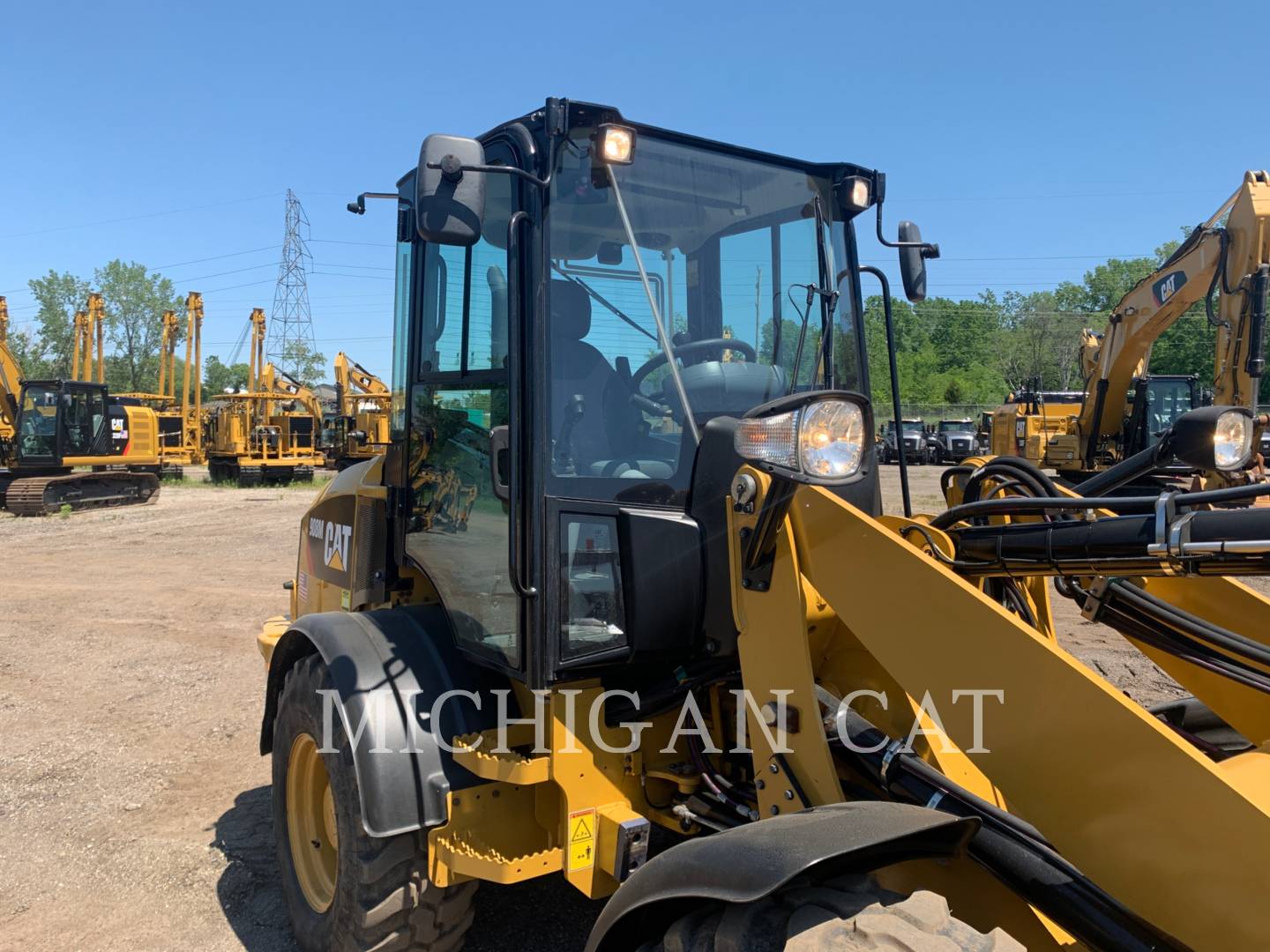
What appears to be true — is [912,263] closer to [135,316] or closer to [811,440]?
[811,440]

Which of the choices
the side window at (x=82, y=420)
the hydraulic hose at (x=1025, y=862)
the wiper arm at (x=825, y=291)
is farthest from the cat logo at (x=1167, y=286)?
the side window at (x=82, y=420)

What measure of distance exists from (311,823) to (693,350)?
7.07 feet

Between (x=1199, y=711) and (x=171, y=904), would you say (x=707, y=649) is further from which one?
(x=171, y=904)

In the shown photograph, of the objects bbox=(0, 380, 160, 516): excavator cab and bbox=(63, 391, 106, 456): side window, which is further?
bbox=(63, 391, 106, 456): side window

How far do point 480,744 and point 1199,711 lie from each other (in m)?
2.14

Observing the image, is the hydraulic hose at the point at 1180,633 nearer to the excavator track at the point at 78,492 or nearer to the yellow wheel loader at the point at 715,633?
the yellow wheel loader at the point at 715,633

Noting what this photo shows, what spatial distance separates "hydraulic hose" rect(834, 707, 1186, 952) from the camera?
5.49 feet

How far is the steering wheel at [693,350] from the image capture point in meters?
2.77

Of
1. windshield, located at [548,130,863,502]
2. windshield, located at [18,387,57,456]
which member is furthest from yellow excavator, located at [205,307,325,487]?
windshield, located at [548,130,863,502]

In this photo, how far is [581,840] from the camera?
8.70ft

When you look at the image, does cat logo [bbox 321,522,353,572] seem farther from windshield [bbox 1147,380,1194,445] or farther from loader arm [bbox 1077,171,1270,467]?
windshield [bbox 1147,380,1194,445]

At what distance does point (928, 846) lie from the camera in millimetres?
1884

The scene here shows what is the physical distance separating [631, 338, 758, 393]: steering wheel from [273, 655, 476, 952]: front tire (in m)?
1.39

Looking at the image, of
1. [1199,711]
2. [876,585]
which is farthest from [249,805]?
[1199,711]
